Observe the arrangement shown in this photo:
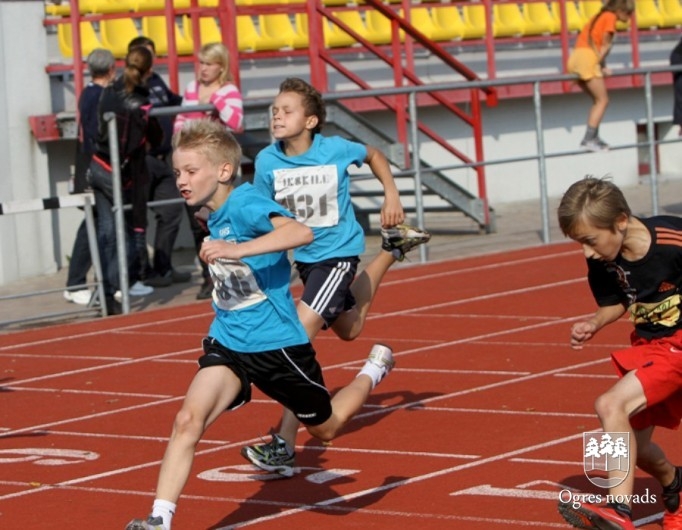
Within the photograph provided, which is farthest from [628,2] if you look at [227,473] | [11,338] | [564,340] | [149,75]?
[227,473]

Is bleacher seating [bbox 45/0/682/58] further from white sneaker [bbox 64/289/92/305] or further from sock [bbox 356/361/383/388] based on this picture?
sock [bbox 356/361/383/388]

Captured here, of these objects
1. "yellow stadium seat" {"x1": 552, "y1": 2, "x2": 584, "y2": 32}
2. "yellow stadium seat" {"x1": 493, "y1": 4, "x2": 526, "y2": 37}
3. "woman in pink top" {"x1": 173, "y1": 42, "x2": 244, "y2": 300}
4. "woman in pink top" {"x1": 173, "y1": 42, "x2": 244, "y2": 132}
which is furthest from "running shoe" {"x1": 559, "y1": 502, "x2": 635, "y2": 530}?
"yellow stadium seat" {"x1": 552, "y1": 2, "x2": 584, "y2": 32}

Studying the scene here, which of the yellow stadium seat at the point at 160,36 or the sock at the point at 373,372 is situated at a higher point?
the yellow stadium seat at the point at 160,36

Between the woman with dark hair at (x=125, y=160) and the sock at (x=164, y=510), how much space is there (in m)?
7.49

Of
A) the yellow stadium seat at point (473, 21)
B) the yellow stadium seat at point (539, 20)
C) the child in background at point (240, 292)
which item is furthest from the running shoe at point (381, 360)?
the yellow stadium seat at point (539, 20)

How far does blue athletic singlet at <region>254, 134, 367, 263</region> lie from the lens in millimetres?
7996

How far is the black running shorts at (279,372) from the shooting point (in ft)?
20.2

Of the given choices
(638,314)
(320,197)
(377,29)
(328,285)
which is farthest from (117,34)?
(638,314)

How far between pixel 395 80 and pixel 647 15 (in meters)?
9.02

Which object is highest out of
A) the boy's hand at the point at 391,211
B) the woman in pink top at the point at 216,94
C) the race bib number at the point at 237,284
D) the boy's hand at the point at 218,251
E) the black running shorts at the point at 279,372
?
A: the woman in pink top at the point at 216,94

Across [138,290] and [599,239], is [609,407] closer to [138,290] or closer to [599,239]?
[599,239]

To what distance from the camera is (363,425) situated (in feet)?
27.2

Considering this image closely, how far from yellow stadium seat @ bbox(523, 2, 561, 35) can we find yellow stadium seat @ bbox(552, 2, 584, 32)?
129mm

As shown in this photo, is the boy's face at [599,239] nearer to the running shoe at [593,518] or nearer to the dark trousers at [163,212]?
the running shoe at [593,518]
